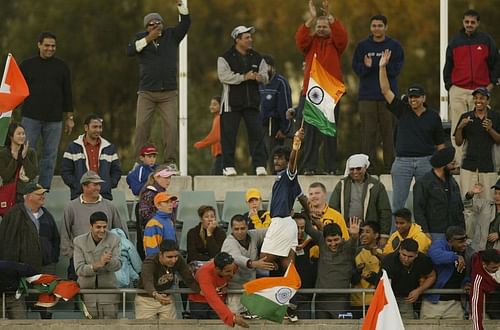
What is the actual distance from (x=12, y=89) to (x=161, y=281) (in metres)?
3.18

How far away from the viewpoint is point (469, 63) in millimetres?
31297

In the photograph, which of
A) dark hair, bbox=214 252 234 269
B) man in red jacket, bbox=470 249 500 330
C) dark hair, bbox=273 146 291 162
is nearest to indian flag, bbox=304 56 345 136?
dark hair, bbox=273 146 291 162

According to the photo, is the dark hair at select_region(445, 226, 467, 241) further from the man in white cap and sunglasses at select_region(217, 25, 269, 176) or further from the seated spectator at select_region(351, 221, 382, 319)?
the man in white cap and sunglasses at select_region(217, 25, 269, 176)

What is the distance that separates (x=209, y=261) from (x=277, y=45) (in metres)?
14.6

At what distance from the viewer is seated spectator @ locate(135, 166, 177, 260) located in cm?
2953

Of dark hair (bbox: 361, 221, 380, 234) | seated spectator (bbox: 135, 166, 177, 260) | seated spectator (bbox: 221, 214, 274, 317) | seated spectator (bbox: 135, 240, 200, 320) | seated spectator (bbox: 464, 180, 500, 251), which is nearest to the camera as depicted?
seated spectator (bbox: 135, 240, 200, 320)

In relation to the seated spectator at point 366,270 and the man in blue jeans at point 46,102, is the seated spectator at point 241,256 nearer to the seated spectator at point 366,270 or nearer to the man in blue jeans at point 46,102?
the seated spectator at point 366,270

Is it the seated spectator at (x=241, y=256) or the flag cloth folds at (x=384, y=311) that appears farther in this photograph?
the seated spectator at (x=241, y=256)

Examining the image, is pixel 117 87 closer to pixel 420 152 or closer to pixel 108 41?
pixel 108 41

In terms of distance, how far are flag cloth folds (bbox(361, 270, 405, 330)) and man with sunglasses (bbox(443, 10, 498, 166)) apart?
4.37m

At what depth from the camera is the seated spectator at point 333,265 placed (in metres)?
28.6

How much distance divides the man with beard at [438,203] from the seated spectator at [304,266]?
129cm

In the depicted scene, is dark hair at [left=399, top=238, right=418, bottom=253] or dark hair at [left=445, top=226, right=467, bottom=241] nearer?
dark hair at [left=399, top=238, right=418, bottom=253]

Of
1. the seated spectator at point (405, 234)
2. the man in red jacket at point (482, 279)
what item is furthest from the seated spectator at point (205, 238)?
the man in red jacket at point (482, 279)
